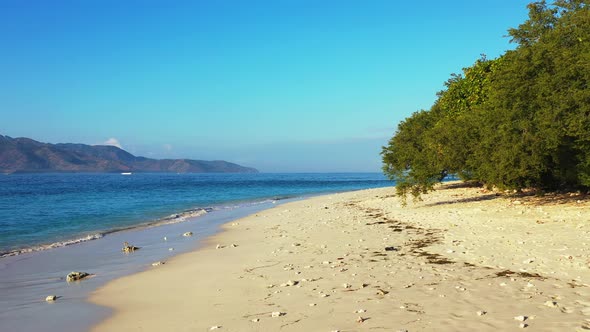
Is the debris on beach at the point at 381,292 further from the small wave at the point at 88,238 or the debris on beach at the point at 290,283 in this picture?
the small wave at the point at 88,238

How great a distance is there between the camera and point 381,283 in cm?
934

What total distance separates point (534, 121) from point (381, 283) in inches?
560

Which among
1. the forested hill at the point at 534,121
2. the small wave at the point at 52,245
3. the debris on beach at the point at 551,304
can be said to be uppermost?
the forested hill at the point at 534,121

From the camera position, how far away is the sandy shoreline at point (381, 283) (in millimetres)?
7039

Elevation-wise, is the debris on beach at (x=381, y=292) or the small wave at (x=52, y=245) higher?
the debris on beach at (x=381, y=292)

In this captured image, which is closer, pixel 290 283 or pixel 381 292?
pixel 381 292

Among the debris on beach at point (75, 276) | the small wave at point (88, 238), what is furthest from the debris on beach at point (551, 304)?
the small wave at point (88, 238)

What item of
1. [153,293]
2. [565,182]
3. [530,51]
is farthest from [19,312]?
[565,182]

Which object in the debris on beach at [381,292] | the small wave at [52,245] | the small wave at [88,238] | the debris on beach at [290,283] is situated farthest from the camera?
the small wave at [88,238]

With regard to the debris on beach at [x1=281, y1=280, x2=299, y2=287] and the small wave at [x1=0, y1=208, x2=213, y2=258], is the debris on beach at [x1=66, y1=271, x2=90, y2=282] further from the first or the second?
the small wave at [x1=0, y1=208, x2=213, y2=258]

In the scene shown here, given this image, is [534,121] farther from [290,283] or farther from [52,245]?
[52,245]

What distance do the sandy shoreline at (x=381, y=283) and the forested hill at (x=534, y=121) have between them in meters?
3.37

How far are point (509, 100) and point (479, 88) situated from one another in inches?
589

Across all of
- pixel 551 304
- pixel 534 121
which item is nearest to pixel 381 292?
pixel 551 304
